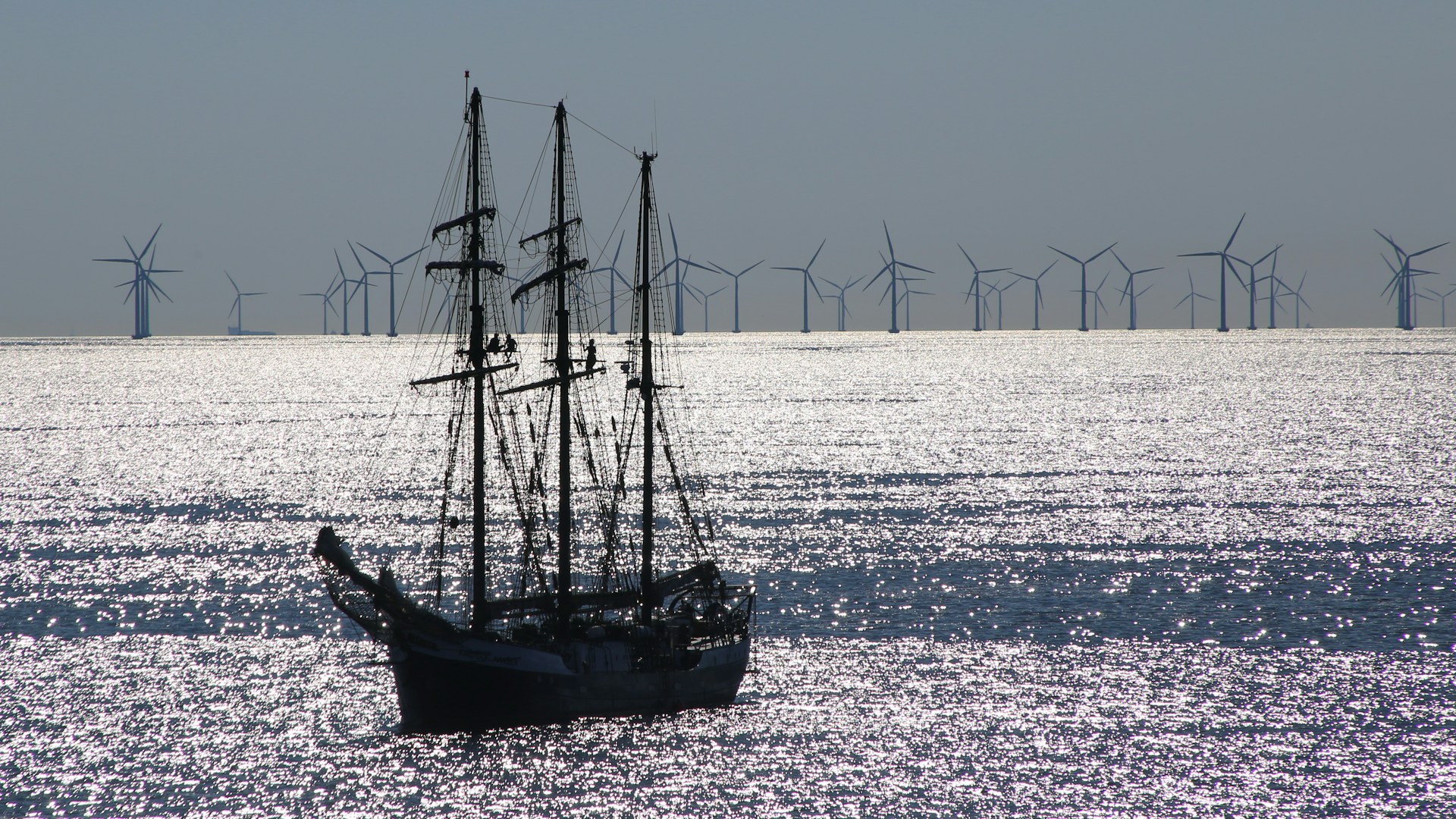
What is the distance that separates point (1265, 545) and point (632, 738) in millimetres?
67604

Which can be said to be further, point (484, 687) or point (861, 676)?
point (861, 676)

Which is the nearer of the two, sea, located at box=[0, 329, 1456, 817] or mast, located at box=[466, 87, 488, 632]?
sea, located at box=[0, 329, 1456, 817]

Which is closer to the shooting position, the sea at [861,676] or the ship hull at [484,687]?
the sea at [861,676]

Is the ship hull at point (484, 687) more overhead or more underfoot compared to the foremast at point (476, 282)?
more underfoot

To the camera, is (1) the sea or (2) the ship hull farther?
(2) the ship hull

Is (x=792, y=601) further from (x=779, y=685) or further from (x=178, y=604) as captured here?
(x=178, y=604)

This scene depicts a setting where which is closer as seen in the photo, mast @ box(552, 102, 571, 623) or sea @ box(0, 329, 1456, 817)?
sea @ box(0, 329, 1456, 817)

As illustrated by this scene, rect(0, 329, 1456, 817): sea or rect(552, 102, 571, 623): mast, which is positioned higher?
rect(552, 102, 571, 623): mast

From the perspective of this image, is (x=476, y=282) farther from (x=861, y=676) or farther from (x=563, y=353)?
(x=861, y=676)

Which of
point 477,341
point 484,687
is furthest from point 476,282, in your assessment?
point 484,687

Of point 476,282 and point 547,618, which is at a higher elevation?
point 476,282

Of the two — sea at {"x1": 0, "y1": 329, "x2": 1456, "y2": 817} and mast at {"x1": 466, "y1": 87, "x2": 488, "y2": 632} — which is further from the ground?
mast at {"x1": 466, "y1": 87, "x2": 488, "y2": 632}

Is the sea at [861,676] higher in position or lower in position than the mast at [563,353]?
lower

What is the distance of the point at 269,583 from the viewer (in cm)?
9575
